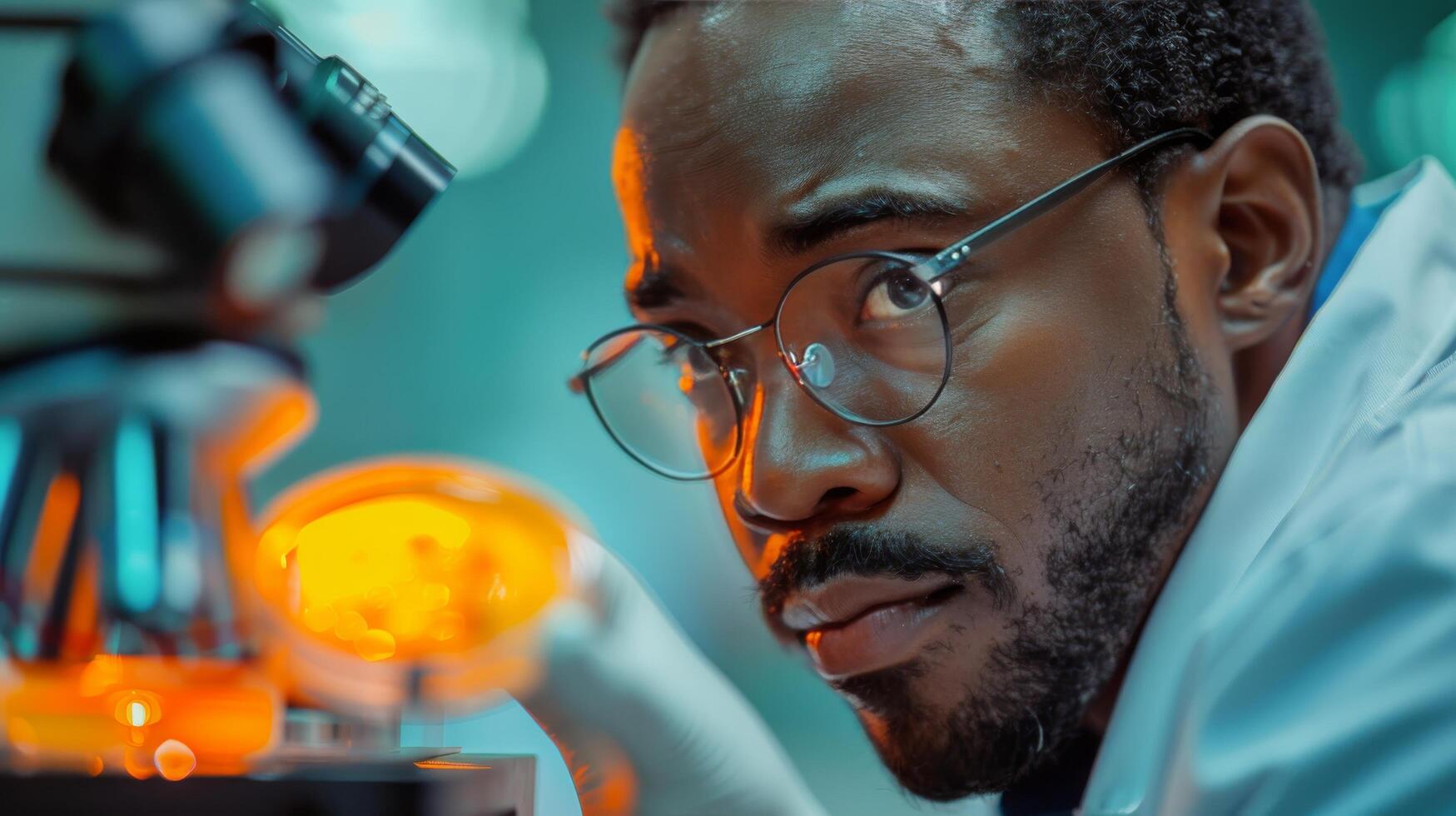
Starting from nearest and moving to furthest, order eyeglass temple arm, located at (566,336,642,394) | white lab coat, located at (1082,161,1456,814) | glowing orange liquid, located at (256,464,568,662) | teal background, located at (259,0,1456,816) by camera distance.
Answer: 1. white lab coat, located at (1082,161,1456,814)
2. glowing orange liquid, located at (256,464,568,662)
3. teal background, located at (259,0,1456,816)
4. eyeglass temple arm, located at (566,336,642,394)

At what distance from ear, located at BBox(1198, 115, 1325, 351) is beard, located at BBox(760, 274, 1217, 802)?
67 mm

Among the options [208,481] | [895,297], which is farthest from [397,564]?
[895,297]

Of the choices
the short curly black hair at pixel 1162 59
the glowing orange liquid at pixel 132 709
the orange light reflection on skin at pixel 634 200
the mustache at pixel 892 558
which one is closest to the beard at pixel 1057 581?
the mustache at pixel 892 558

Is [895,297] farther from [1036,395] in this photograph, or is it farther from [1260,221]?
[1260,221]

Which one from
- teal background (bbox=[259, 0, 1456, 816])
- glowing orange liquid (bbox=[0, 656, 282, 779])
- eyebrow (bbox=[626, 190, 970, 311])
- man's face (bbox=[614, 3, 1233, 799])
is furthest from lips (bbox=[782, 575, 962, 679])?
glowing orange liquid (bbox=[0, 656, 282, 779])

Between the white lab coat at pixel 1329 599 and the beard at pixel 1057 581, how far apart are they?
35 millimetres

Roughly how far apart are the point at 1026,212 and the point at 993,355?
0.33ft

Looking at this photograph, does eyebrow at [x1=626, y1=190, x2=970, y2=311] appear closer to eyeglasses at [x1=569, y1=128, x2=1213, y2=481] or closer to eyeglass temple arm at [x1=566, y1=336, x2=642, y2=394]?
eyeglasses at [x1=569, y1=128, x2=1213, y2=481]

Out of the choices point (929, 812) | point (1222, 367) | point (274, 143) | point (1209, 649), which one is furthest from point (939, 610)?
point (274, 143)

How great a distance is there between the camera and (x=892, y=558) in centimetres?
73

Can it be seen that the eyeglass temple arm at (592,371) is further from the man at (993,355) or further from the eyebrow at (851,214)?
the eyebrow at (851,214)

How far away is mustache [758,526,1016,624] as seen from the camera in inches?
29.0

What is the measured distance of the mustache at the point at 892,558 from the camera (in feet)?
2.42

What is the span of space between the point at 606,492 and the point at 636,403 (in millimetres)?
80
